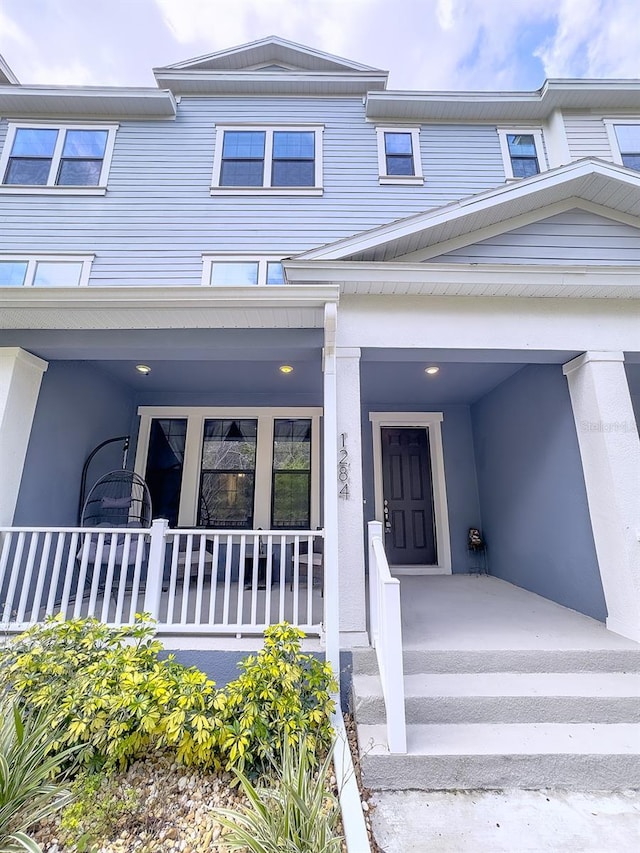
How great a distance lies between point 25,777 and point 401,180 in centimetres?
736

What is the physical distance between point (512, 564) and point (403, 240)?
13.9ft

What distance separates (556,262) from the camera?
12.5 ft

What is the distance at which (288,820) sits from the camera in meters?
1.74

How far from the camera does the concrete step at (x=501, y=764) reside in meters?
2.17

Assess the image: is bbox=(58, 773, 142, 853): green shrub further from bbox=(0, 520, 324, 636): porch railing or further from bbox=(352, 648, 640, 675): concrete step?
bbox=(352, 648, 640, 675): concrete step

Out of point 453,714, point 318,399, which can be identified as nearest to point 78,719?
point 453,714

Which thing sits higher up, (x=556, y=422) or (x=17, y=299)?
(x=17, y=299)

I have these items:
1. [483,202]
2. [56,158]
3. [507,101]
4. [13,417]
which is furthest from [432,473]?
[56,158]

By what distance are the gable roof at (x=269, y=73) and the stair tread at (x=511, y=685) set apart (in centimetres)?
804

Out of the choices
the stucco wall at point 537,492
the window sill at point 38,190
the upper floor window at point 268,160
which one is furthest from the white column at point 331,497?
the window sill at point 38,190

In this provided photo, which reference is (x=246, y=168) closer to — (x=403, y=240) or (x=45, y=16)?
(x=403, y=240)

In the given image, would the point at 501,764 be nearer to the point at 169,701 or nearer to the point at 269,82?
the point at 169,701

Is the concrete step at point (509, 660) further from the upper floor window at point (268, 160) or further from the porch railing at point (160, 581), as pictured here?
the upper floor window at point (268, 160)

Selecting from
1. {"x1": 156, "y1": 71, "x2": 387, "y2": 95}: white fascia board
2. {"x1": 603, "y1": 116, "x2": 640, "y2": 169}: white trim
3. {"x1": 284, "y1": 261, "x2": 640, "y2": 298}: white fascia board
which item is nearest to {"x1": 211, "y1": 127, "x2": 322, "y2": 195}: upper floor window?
{"x1": 156, "y1": 71, "x2": 387, "y2": 95}: white fascia board
